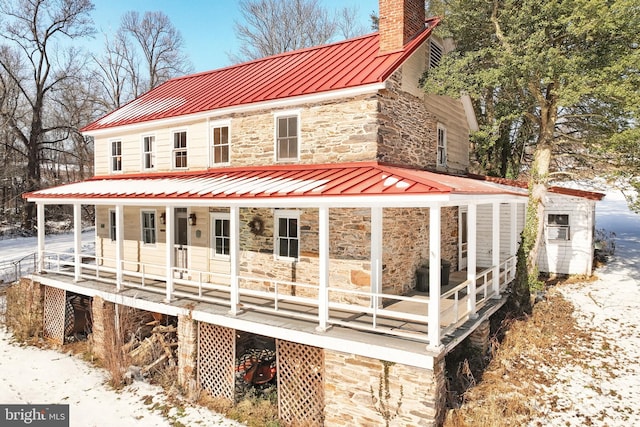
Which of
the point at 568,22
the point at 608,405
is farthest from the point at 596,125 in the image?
the point at 608,405

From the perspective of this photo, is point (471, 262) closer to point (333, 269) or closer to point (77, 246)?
point (333, 269)

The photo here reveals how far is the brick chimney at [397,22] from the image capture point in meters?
11.6

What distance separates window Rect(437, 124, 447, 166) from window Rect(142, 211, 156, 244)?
10.5 meters

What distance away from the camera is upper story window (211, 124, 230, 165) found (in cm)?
1332

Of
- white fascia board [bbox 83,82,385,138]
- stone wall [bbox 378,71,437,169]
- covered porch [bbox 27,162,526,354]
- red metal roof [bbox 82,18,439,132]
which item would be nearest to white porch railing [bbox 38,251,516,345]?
covered porch [bbox 27,162,526,354]

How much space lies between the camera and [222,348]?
31.3 ft

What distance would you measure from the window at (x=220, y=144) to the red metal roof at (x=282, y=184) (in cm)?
48

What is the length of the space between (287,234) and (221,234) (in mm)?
2713

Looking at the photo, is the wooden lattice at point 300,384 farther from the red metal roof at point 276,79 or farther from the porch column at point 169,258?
the red metal roof at point 276,79

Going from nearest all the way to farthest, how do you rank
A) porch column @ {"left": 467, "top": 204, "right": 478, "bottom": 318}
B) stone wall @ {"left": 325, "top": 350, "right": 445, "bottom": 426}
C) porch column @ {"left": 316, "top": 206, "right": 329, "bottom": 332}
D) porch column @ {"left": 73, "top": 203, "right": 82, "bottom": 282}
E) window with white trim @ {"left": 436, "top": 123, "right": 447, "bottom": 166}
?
stone wall @ {"left": 325, "top": 350, "right": 445, "bottom": 426} < porch column @ {"left": 316, "top": 206, "right": 329, "bottom": 332} < porch column @ {"left": 467, "top": 204, "right": 478, "bottom": 318} < porch column @ {"left": 73, "top": 203, "right": 82, "bottom": 282} < window with white trim @ {"left": 436, "top": 123, "right": 447, "bottom": 166}

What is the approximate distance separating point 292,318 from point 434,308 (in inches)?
134

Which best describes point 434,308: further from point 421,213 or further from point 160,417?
point 160,417

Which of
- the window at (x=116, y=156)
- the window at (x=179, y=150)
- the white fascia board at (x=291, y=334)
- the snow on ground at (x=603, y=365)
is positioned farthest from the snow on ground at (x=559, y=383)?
the window at (x=116, y=156)

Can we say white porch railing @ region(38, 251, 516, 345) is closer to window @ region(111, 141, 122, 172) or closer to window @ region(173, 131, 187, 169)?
window @ region(173, 131, 187, 169)
